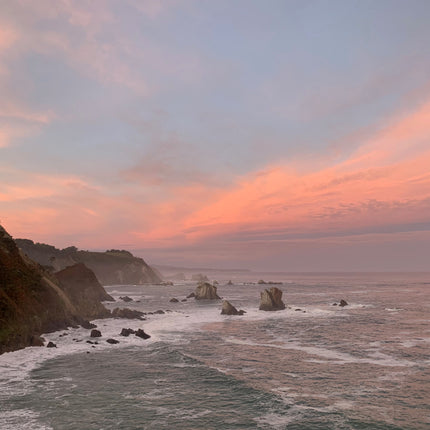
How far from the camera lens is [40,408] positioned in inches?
1050

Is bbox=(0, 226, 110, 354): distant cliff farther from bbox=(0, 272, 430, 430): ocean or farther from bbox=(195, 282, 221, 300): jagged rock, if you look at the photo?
bbox=(195, 282, 221, 300): jagged rock

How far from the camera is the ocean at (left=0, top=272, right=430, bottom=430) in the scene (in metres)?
24.9

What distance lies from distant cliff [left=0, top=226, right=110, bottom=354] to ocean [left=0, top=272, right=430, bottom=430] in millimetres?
2538

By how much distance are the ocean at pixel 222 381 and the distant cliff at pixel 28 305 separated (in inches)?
99.9

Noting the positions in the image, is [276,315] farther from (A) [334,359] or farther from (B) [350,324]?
(A) [334,359]

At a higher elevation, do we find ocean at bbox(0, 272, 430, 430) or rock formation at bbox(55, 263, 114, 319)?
rock formation at bbox(55, 263, 114, 319)

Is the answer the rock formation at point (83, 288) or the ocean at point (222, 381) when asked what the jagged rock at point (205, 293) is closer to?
the rock formation at point (83, 288)

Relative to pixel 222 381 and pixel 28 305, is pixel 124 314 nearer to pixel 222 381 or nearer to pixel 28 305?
pixel 28 305

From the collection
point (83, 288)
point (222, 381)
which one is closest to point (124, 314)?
point (83, 288)

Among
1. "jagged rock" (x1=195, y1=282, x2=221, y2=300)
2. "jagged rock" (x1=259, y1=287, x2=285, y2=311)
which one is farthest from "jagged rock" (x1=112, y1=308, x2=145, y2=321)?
"jagged rock" (x1=195, y1=282, x2=221, y2=300)

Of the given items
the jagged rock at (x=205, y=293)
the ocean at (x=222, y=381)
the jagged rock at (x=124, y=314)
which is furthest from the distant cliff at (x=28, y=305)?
the jagged rock at (x=205, y=293)

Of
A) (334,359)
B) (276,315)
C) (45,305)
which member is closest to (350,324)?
(276,315)

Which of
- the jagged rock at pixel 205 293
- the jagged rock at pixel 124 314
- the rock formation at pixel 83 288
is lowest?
the jagged rock at pixel 205 293

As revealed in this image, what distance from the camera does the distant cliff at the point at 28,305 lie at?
4447 centimetres
